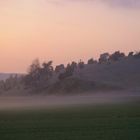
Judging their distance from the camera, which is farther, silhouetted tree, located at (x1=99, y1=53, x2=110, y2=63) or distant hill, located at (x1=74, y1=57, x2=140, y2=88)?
silhouetted tree, located at (x1=99, y1=53, x2=110, y2=63)

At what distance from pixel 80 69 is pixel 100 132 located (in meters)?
149

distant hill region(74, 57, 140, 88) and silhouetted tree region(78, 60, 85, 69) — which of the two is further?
silhouetted tree region(78, 60, 85, 69)

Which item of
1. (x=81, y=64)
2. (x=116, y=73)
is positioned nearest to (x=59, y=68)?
(x=81, y=64)

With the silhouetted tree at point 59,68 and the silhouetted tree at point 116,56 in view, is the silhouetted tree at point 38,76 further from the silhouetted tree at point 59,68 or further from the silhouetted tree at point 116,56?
the silhouetted tree at point 116,56

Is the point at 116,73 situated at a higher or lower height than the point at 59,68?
lower

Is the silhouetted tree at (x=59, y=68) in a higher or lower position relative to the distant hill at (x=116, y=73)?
higher

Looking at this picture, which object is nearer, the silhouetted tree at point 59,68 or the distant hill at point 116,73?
the distant hill at point 116,73

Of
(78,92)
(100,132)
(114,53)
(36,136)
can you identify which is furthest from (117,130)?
(114,53)

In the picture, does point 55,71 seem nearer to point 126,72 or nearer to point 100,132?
point 126,72

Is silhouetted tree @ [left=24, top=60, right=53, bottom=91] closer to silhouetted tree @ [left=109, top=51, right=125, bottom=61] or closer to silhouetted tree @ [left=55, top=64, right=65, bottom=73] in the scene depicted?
silhouetted tree @ [left=55, top=64, right=65, bottom=73]

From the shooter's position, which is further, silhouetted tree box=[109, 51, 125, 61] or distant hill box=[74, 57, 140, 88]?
silhouetted tree box=[109, 51, 125, 61]

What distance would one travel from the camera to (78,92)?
14375 centimetres

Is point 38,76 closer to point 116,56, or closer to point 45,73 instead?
point 45,73

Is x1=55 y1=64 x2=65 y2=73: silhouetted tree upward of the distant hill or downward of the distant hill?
upward
